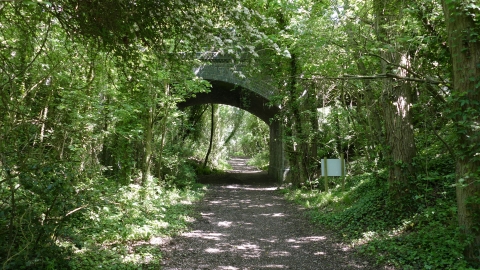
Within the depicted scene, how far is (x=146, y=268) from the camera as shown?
4980 mm

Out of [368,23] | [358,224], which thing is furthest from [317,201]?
[368,23]

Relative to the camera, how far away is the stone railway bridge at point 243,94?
14.2m

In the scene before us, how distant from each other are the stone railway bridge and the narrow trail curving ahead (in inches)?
165

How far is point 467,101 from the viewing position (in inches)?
170

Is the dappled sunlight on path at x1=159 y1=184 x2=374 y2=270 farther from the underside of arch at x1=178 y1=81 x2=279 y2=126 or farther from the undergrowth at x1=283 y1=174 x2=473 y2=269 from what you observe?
the underside of arch at x1=178 y1=81 x2=279 y2=126

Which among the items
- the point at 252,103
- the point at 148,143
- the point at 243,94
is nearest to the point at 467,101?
the point at 148,143

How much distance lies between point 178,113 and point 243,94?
5.51 m

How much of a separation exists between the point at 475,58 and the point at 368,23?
3.42 meters

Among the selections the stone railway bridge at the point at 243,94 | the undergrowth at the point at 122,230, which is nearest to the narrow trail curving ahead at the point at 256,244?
the undergrowth at the point at 122,230

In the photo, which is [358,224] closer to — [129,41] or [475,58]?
[475,58]

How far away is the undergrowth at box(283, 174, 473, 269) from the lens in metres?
4.90

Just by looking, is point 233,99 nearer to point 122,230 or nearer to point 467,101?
point 122,230

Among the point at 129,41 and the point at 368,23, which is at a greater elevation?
the point at 368,23

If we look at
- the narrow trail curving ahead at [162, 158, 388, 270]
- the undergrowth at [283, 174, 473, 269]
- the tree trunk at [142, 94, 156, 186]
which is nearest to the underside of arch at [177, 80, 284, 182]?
the tree trunk at [142, 94, 156, 186]
